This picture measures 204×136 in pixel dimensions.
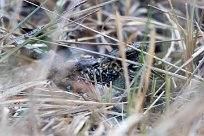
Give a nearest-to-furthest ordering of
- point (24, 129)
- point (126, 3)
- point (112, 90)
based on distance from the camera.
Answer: point (24, 129), point (112, 90), point (126, 3)

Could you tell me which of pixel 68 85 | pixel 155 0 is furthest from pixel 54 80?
pixel 155 0

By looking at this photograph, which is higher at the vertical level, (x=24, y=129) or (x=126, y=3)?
(x=126, y=3)

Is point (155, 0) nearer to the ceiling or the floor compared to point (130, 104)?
nearer to the ceiling

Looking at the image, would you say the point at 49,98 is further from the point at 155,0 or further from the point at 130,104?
the point at 155,0

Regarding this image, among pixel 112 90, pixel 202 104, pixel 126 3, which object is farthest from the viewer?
pixel 126 3

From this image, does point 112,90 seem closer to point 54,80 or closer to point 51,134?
point 54,80

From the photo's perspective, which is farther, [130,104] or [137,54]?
[137,54]

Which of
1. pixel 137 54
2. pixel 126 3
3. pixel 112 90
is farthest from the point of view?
pixel 126 3

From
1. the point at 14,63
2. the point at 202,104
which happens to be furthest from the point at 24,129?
the point at 14,63

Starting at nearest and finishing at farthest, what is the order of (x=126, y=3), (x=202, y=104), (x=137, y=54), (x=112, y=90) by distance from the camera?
(x=202, y=104) → (x=112, y=90) → (x=137, y=54) → (x=126, y=3)
